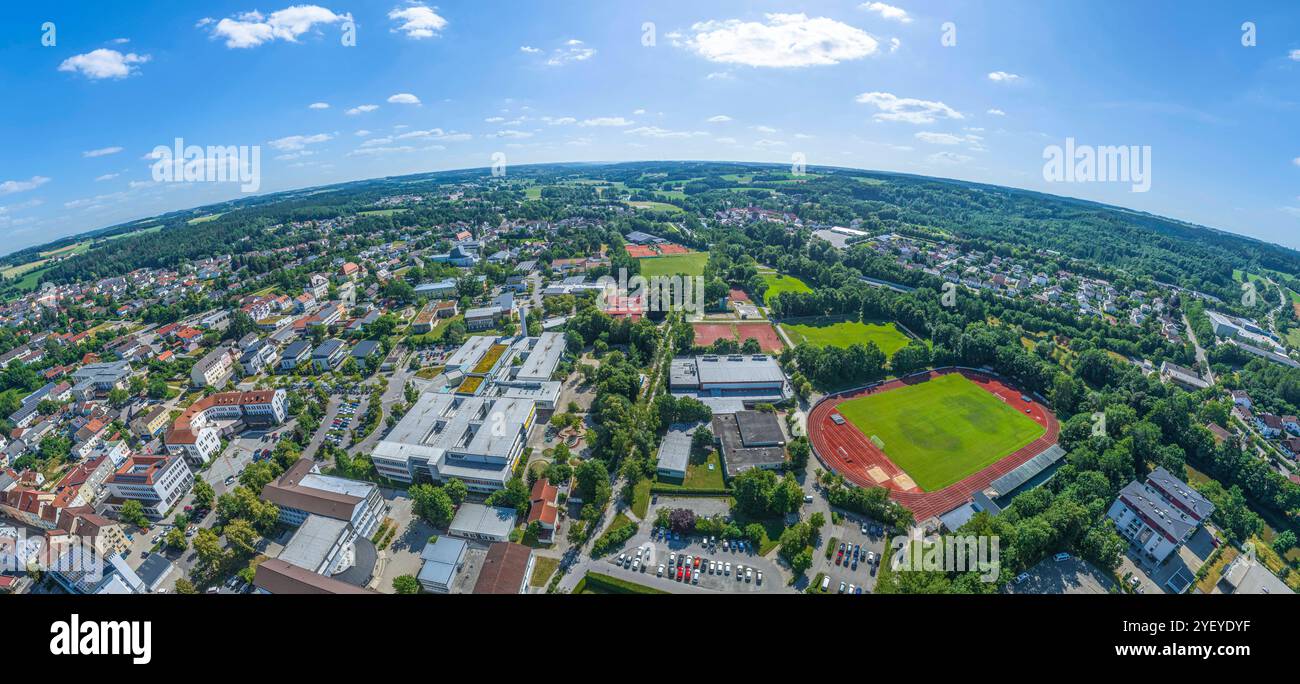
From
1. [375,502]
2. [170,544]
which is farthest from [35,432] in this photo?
[375,502]

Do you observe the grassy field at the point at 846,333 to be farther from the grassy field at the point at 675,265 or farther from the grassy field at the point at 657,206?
the grassy field at the point at 657,206

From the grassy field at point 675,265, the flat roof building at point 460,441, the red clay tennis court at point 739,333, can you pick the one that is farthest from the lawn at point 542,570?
the grassy field at point 675,265

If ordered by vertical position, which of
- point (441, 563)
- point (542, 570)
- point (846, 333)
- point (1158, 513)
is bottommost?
point (542, 570)

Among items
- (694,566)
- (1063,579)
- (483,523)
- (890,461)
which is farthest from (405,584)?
(1063,579)

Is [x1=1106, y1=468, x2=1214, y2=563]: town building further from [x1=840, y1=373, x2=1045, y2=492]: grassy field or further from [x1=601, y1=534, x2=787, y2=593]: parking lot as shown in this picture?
[x1=601, y1=534, x2=787, y2=593]: parking lot

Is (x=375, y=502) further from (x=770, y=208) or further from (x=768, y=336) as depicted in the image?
(x=770, y=208)

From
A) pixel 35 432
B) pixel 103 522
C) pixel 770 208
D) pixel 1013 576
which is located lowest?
pixel 1013 576

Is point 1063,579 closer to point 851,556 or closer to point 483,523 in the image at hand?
point 851,556
